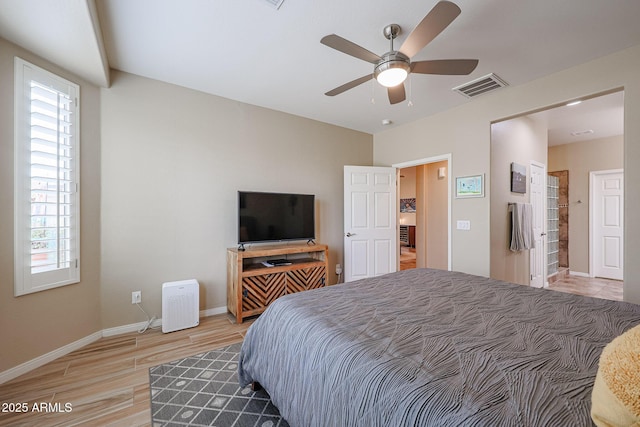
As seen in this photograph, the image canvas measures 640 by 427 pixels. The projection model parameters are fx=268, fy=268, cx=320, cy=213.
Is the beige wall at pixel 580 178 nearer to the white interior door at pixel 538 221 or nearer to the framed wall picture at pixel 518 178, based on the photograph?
the white interior door at pixel 538 221

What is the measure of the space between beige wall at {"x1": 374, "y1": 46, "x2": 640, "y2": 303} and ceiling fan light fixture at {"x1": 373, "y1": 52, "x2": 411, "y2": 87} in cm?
182

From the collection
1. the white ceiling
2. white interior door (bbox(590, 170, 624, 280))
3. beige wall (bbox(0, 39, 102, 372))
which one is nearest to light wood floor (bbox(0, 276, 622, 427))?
beige wall (bbox(0, 39, 102, 372))

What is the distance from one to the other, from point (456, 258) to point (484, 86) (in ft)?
6.56

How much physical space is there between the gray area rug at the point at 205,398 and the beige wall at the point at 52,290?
96 centimetres

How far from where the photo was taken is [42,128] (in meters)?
2.15

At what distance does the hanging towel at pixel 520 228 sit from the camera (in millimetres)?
3455

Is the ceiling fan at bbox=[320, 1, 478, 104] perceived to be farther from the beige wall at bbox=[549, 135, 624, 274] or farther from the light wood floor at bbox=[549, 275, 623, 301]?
the beige wall at bbox=[549, 135, 624, 274]

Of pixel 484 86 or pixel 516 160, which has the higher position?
pixel 484 86

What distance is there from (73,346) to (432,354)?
299cm

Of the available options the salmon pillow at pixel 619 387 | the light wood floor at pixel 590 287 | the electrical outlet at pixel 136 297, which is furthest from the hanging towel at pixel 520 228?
the electrical outlet at pixel 136 297

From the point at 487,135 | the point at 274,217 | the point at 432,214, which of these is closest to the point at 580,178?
the point at 432,214

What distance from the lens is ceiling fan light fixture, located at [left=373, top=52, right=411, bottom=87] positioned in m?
1.80

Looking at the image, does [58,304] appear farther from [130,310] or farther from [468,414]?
[468,414]

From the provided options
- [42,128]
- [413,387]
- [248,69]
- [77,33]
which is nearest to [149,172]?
[42,128]
